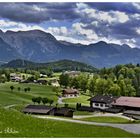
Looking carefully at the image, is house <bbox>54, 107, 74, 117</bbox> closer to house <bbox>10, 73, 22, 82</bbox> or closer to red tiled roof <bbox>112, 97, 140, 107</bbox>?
red tiled roof <bbox>112, 97, 140, 107</bbox>

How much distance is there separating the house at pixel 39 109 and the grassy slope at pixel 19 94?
1.20 metres

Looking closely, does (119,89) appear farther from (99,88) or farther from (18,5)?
(18,5)

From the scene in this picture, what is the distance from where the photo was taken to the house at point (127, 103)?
4353 cm

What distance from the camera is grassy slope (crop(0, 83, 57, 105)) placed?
3853 cm

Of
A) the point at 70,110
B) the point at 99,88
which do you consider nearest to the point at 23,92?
the point at 70,110

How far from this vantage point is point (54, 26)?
109 feet

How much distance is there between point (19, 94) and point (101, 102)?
8.47m

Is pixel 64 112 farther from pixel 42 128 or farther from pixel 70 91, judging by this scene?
pixel 42 128

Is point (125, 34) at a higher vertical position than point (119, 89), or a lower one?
higher

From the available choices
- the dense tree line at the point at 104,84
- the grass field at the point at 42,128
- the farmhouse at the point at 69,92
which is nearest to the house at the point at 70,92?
the farmhouse at the point at 69,92

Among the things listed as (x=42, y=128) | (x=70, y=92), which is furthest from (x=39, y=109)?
(x=42, y=128)

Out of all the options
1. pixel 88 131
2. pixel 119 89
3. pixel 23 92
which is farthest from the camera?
pixel 119 89

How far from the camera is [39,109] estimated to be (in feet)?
125

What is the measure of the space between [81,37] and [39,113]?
887 centimetres
